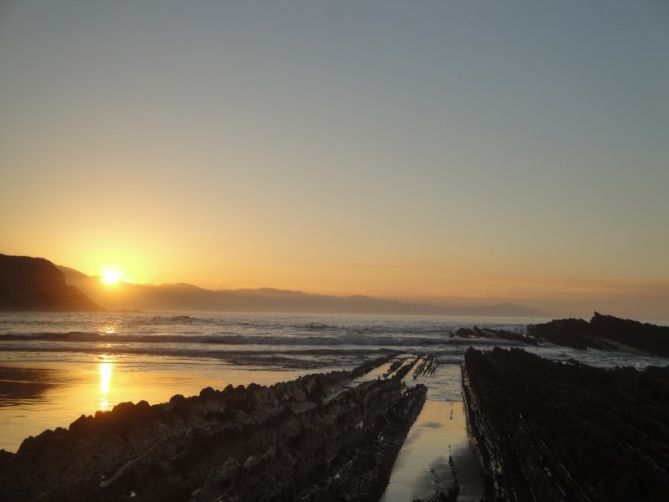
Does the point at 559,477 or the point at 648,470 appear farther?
the point at 559,477

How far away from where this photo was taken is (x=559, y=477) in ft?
25.5

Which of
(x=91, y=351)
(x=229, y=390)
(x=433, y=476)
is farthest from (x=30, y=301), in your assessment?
(x=433, y=476)

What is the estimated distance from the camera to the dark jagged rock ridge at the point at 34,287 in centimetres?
11506

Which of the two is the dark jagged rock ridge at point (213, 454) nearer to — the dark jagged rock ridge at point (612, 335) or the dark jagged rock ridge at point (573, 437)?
the dark jagged rock ridge at point (573, 437)

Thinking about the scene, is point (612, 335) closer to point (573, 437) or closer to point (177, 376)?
point (177, 376)

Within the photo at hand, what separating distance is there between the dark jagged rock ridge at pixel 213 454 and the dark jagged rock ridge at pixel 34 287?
11346 cm

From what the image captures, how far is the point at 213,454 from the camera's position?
856cm

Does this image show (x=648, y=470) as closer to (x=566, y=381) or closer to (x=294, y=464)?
(x=294, y=464)

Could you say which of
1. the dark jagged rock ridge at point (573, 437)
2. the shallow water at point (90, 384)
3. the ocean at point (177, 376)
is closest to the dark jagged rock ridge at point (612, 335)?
the ocean at point (177, 376)

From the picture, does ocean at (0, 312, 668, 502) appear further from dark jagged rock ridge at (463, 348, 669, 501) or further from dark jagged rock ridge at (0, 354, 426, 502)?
dark jagged rock ridge at (0, 354, 426, 502)

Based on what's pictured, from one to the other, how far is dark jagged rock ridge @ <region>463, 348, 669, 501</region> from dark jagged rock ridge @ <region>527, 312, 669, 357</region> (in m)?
28.3

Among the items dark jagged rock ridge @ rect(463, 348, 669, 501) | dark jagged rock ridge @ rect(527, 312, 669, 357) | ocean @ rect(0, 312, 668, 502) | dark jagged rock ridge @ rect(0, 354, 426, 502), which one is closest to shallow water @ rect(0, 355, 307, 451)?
ocean @ rect(0, 312, 668, 502)

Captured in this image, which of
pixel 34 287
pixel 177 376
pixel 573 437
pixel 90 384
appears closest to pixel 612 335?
pixel 177 376

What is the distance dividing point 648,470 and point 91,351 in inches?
1304
